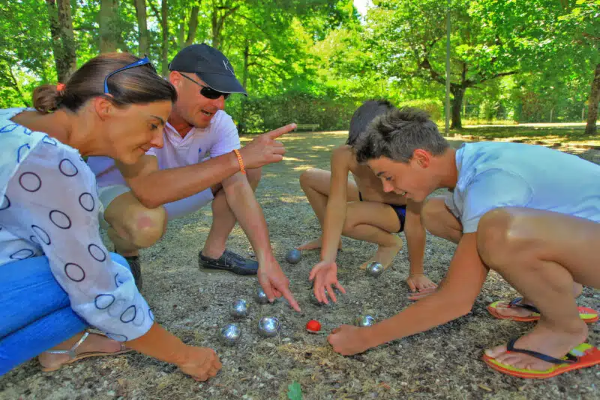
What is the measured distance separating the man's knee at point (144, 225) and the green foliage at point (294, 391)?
1.30 m

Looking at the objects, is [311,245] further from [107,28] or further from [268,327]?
[107,28]

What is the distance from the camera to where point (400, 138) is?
91.7 inches

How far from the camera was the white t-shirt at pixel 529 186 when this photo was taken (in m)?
1.93

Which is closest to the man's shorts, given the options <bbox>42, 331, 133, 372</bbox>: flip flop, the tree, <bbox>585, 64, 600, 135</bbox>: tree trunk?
<bbox>42, 331, 133, 372</bbox>: flip flop

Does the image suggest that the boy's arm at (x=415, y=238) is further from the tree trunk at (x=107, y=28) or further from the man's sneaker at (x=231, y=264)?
the tree trunk at (x=107, y=28)

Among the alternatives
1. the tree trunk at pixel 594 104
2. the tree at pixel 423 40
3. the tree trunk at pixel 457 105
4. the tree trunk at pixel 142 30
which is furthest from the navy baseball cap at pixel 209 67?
the tree trunk at pixel 457 105

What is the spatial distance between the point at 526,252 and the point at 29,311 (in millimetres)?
2085

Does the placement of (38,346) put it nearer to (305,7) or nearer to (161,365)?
(161,365)

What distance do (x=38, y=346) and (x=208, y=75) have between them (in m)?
1.85

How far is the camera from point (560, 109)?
1340 inches

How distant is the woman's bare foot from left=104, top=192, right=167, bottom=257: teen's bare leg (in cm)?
63

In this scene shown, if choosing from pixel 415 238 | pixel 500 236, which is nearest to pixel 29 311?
pixel 500 236

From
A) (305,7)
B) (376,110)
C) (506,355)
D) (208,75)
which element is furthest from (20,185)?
(305,7)

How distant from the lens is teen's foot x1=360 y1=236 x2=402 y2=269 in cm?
337
